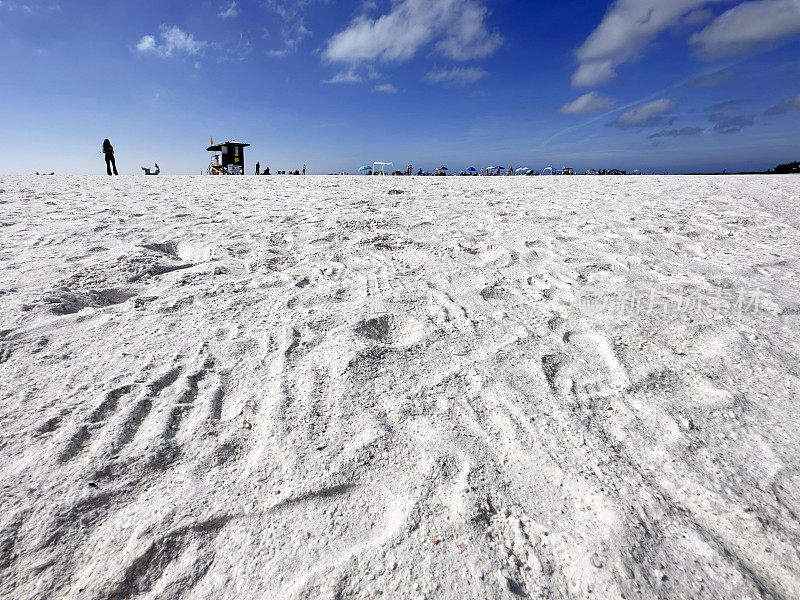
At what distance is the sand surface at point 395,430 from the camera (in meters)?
1.14

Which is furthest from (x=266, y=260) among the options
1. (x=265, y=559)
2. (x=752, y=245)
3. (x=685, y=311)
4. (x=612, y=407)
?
(x=752, y=245)

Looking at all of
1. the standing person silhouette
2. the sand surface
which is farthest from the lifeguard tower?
the sand surface

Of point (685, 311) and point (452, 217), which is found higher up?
point (452, 217)

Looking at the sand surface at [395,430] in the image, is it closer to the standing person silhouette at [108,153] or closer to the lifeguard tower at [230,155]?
the standing person silhouette at [108,153]

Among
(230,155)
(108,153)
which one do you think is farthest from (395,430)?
(230,155)

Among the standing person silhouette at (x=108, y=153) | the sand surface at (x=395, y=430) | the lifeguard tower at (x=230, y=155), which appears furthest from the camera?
the lifeguard tower at (x=230, y=155)

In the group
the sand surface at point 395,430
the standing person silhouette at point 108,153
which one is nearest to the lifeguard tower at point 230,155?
the standing person silhouette at point 108,153

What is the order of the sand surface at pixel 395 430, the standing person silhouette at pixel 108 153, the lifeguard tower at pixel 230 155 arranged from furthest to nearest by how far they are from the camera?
the lifeguard tower at pixel 230 155 → the standing person silhouette at pixel 108 153 → the sand surface at pixel 395 430

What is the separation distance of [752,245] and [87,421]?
6.40 meters

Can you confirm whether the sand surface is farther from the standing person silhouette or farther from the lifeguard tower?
the lifeguard tower

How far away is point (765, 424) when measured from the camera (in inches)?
65.1

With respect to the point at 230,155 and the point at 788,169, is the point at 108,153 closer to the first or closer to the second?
the point at 230,155

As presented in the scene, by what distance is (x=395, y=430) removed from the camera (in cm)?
165

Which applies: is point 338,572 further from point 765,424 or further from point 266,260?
point 266,260
